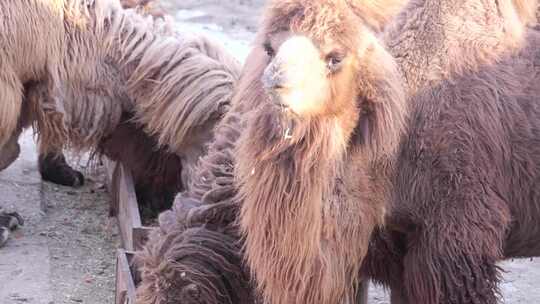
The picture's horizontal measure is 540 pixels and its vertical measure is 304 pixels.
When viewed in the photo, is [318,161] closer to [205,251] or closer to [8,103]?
[205,251]

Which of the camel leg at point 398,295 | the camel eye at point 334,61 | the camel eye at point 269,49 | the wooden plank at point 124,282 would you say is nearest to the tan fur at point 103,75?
the wooden plank at point 124,282

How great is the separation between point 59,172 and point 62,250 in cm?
86

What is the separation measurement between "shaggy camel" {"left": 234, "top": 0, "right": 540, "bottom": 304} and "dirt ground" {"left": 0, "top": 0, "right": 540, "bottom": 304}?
1.00m

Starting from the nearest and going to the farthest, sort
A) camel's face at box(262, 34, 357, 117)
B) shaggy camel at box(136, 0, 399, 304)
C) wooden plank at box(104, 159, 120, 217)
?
camel's face at box(262, 34, 357, 117)
shaggy camel at box(136, 0, 399, 304)
wooden plank at box(104, 159, 120, 217)

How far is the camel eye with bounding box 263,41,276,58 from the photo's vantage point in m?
2.71

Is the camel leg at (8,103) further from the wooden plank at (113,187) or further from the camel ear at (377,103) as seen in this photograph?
the camel ear at (377,103)

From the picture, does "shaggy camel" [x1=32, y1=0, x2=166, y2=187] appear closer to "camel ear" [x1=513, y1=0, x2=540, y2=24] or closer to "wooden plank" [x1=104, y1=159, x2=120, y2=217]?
"wooden plank" [x1=104, y1=159, x2=120, y2=217]

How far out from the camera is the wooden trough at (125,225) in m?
3.64

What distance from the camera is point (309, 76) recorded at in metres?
2.57

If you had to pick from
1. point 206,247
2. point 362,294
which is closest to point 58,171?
point 362,294

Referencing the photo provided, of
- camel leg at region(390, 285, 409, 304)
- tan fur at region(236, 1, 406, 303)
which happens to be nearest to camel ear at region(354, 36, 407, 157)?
tan fur at region(236, 1, 406, 303)

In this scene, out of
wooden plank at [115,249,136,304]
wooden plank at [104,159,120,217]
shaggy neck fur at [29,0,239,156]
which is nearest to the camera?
wooden plank at [115,249,136,304]

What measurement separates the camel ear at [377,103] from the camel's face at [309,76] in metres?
0.04

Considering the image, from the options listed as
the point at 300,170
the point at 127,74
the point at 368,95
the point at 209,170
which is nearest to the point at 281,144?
the point at 300,170
